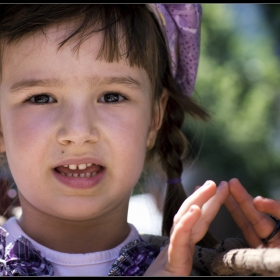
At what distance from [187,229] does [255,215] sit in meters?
0.31

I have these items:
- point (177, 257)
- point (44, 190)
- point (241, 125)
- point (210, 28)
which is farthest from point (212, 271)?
point (210, 28)

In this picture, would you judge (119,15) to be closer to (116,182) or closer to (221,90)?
(116,182)

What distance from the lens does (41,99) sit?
5.68 ft

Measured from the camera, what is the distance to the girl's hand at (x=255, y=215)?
1.49 metres

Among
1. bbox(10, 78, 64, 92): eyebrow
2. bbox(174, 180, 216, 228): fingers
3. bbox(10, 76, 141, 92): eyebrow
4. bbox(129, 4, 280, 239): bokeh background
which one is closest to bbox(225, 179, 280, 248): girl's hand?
bbox(174, 180, 216, 228): fingers

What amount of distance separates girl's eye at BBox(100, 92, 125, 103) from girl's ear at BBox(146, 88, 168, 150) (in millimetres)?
263

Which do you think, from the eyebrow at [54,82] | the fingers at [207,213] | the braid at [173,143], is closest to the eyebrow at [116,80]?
the eyebrow at [54,82]

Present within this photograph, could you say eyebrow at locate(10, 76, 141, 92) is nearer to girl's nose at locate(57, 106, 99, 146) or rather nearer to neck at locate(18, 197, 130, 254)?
girl's nose at locate(57, 106, 99, 146)

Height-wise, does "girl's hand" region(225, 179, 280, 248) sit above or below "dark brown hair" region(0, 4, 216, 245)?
below

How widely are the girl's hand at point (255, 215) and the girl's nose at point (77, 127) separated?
42 cm

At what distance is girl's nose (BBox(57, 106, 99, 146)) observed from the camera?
Answer: 1607mm

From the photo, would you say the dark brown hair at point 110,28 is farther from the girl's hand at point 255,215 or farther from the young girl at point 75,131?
the girl's hand at point 255,215

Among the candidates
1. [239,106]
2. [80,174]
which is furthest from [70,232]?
[239,106]

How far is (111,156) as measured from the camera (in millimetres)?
1714
